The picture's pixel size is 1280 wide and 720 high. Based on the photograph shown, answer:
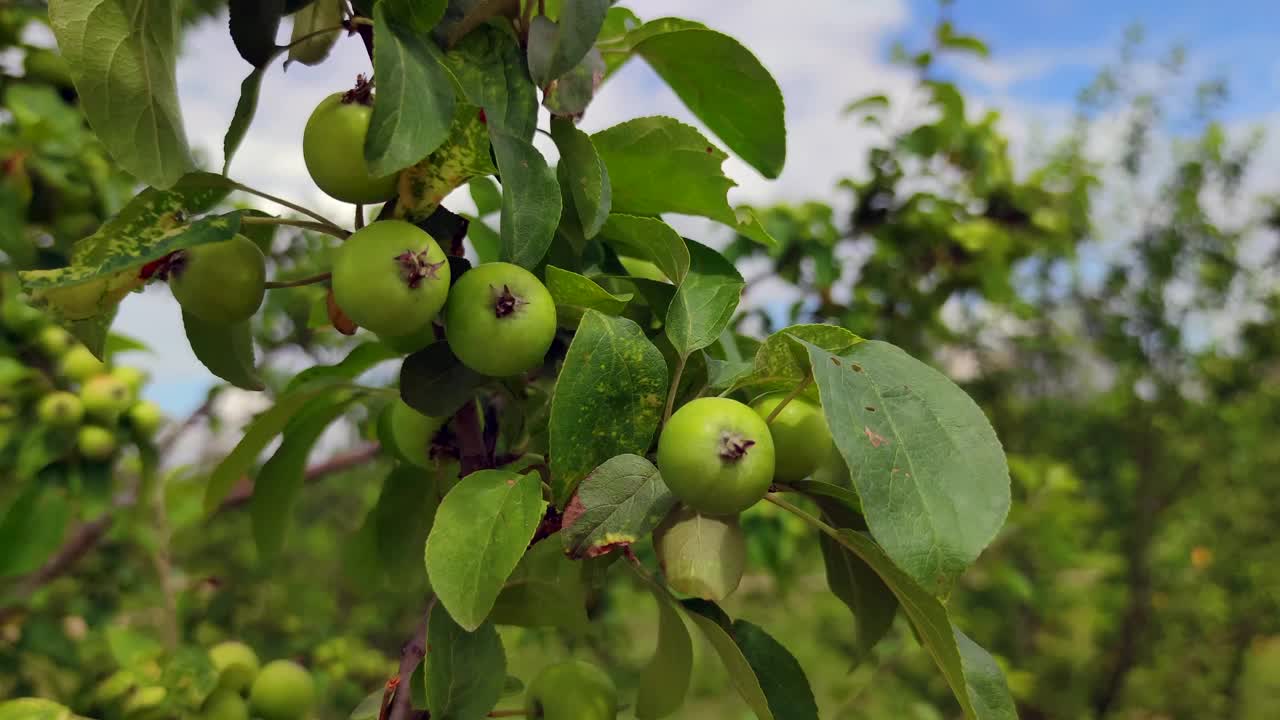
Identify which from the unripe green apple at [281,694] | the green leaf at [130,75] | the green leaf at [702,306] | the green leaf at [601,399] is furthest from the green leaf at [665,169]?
the unripe green apple at [281,694]

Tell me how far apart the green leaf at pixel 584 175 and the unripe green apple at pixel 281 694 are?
0.61m

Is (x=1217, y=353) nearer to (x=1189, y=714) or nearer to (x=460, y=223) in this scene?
(x=1189, y=714)

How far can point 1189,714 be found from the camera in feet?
14.2

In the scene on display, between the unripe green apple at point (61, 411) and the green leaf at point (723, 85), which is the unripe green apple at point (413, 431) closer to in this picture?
the green leaf at point (723, 85)

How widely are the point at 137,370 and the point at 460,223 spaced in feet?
4.10

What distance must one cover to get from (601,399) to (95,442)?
1.30 m

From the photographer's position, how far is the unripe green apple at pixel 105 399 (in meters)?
1.51

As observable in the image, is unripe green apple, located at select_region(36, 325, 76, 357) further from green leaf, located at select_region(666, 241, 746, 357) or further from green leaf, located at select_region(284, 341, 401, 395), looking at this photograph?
green leaf, located at select_region(666, 241, 746, 357)

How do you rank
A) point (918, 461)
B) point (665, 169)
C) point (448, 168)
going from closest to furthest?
point (918, 461), point (448, 168), point (665, 169)

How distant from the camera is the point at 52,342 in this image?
167 cm

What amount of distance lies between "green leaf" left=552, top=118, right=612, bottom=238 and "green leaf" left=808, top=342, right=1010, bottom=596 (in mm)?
176

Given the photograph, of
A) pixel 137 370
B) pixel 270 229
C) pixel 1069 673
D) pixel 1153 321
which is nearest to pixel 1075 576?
pixel 1069 673

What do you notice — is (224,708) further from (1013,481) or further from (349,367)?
(1013,481)

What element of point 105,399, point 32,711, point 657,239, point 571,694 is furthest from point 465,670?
point 105,399
